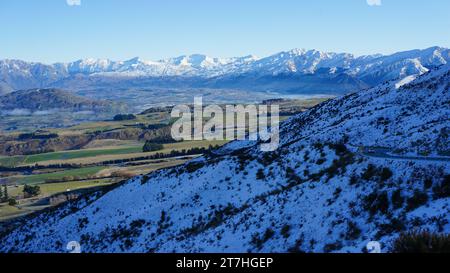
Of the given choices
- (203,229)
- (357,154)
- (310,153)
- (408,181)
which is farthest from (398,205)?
(310,153)

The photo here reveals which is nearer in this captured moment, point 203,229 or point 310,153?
point 203,229

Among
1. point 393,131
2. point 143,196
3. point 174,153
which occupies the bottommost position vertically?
point 174,153

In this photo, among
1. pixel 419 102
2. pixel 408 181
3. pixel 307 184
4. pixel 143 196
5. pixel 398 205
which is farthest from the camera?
pixel 419 102

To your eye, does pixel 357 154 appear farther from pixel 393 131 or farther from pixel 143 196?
pixel 143 196

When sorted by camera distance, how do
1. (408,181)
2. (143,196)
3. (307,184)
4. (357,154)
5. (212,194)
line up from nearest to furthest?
(408,181) → (307,184) → (357,154) → (212,194) → (143,196)
